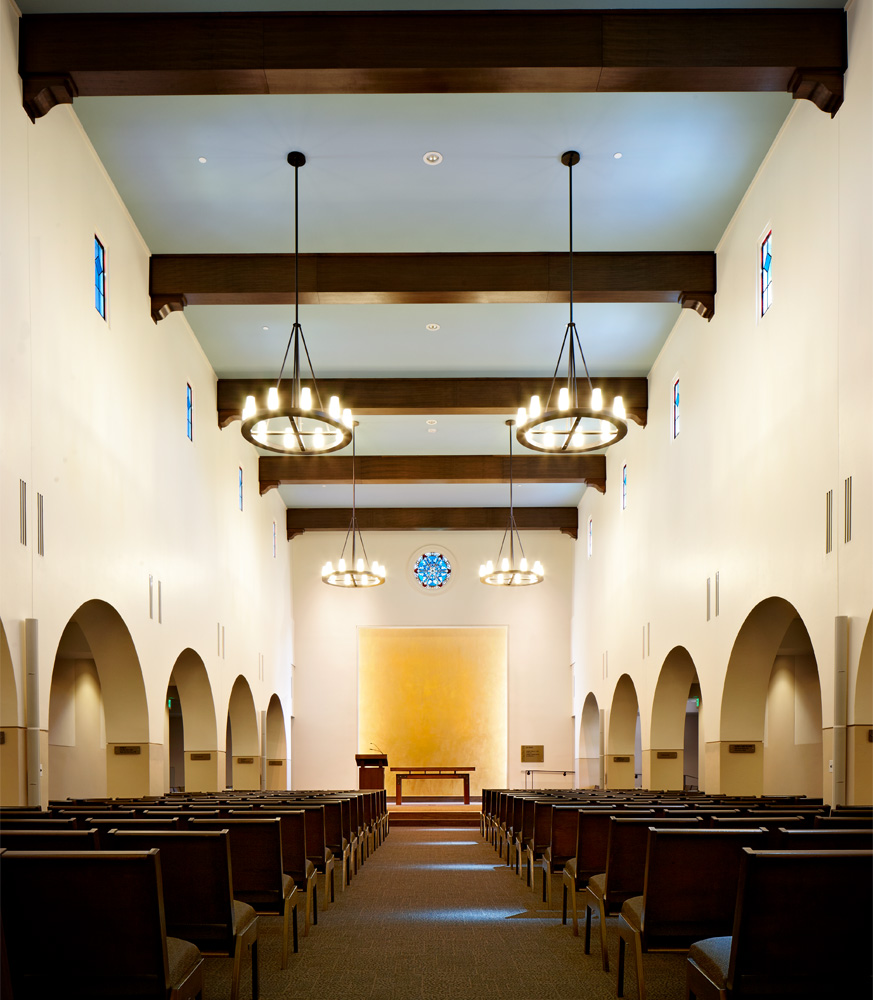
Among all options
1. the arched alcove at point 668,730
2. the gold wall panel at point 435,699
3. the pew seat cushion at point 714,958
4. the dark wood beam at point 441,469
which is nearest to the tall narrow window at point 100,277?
the pew seat cushion at point 714,958

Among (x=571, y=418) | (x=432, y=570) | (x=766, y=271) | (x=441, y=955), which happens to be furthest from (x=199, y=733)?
(x=432, y=570)

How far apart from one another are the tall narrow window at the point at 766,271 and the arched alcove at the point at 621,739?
32.4 ft

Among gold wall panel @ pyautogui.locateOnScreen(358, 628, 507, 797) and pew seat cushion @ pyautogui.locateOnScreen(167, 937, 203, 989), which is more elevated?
pew seat cushion @ pyautogui.locateOnScreen(167, 937, 203, 989)

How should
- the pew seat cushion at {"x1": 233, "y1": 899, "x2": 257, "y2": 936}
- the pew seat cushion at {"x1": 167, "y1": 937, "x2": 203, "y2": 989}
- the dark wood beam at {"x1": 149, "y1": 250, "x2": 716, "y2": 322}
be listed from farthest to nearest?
1. the dark wood beam at {"x1": 149, "y1": 250, "x2": 716, "y2": 322}
2. the pew seat cushion at {"x1": 233, "y1": 899, "x2": 257, "y2": 936}
3. the pew seat cushion at {"x1": 167, "y1": 937, "x2": 203, "y2": 989}

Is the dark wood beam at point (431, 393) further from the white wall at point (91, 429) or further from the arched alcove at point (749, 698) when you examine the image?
the arched alcove at point (749, 698)

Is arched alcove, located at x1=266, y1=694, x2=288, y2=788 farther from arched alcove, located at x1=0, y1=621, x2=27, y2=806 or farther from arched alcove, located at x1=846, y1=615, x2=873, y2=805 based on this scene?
arched alcove, located at x1=846, y1=615, x2=873, y2=805

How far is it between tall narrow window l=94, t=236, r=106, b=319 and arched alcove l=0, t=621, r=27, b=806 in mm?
4048

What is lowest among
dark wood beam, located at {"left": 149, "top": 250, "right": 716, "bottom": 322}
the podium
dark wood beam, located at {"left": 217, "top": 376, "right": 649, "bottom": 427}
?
the podium

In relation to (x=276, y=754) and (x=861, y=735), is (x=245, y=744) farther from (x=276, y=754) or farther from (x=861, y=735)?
(x=861, y=735)

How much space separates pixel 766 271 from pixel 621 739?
11238mm

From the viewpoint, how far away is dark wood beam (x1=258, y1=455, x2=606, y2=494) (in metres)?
20.0

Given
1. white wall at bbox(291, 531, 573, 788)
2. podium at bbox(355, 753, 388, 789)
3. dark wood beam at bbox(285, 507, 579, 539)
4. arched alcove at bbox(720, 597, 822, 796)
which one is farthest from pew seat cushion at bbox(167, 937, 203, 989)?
white wall at bbox(291, 531, 573, 788)

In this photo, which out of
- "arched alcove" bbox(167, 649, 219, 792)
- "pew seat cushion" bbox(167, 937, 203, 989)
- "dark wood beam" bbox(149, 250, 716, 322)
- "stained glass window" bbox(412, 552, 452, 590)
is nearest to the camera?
"pew seat cushion" bbox(167, 937, 203, 989)

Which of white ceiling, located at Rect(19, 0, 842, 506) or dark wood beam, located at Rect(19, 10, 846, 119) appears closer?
dark wood beam, located at Rect(19, 10, 846, 119)
